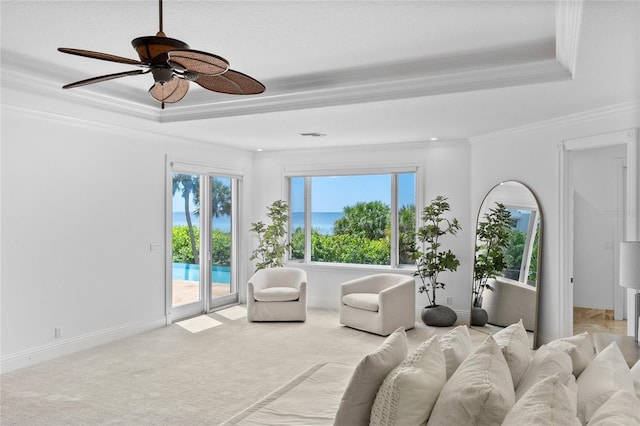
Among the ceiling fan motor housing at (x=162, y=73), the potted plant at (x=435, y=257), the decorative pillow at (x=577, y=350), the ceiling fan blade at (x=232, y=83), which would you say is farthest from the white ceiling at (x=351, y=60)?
the decorative pillow at (x=577, y=350)

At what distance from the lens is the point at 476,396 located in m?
1.53

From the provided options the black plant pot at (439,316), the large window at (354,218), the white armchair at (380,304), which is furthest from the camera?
the large window at (354,218)

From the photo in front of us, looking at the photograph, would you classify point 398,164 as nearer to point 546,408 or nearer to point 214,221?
point 214,221

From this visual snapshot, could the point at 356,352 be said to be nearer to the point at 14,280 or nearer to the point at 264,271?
the point at 264,271

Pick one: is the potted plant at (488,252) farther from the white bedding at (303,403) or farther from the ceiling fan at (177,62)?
the ceiling fan at (177,62)

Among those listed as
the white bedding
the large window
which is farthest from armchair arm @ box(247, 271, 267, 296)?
the white bedding

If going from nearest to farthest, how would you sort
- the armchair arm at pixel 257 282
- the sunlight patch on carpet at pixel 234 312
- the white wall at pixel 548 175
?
the white wall at pixel 548 175 < the armchair arm at pixel 257 282 < the sunlight patch on carpet at pixel 234 312

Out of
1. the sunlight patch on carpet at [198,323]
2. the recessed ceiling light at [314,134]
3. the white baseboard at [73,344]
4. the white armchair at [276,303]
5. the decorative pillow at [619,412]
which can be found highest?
the recessed ceiling light at [314,134]

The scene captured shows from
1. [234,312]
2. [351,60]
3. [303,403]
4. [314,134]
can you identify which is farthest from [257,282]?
[303,403]

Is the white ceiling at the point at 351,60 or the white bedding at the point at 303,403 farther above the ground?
the white ceiling at the point at 351,60

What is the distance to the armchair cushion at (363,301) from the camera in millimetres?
5563

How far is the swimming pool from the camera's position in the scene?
6.27 m

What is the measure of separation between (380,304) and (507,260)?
1.54 metres

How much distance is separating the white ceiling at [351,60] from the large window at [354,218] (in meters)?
1.77
